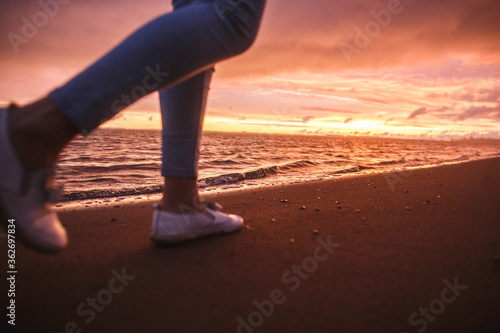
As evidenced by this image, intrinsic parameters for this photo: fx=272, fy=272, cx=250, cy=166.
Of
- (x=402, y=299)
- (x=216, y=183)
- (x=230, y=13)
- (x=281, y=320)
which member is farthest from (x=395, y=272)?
(x=216, y=183)

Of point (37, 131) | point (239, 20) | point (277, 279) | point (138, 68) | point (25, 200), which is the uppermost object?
point (239, 20)

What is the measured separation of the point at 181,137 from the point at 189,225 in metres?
0.49

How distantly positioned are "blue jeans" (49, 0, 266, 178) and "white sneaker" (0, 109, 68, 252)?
0.65ft

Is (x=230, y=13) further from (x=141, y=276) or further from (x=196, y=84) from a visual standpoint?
(x=141, y=276)

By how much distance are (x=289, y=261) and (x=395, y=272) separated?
0.45m

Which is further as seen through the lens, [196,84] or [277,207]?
[277,207]

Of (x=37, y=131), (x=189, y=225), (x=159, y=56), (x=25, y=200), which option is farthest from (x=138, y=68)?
(x=189, y=225)

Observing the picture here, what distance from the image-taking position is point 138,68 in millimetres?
935

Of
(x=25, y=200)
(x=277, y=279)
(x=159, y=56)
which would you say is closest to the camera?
(x=25, y=200)

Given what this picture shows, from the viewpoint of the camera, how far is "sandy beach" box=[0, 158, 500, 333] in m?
0.90

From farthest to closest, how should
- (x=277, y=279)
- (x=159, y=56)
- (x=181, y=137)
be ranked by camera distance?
(x=181, y=137)
(x=277, y=279)
(x=159, y=56)

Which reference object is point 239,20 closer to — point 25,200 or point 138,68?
point 138,68

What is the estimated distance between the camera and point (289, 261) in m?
1.29

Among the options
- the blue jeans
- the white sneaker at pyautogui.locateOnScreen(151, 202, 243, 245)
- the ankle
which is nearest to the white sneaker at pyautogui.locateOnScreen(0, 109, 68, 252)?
the ankle
